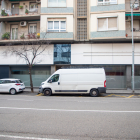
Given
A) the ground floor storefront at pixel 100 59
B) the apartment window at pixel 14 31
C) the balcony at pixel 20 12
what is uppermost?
the balcony at pixel 20 12

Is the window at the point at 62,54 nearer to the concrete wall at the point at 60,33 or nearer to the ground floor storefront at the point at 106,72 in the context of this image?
the ground floor storefront at the point at 106,72

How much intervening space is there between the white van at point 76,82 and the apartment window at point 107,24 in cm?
631

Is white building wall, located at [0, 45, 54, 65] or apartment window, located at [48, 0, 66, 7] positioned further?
white building wall, located at [0, 45, 54, 65]

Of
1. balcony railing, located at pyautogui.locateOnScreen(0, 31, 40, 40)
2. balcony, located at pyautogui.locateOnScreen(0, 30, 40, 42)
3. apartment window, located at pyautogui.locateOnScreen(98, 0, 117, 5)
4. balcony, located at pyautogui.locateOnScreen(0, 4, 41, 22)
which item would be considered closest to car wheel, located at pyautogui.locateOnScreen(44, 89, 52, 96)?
balcony, located at pyautogui.locateOnScreen(0, 30, 40, 42)

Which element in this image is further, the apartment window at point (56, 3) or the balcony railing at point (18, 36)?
the balcony railing at point (18, 36)

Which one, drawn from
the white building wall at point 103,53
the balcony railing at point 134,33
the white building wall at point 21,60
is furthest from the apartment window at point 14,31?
the balcony railing at point 134,33

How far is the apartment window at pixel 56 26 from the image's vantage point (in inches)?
635

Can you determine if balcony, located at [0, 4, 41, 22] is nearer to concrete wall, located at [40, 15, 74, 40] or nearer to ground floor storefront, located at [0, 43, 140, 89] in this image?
concrete wall, located at [40, 15, 74, 40]

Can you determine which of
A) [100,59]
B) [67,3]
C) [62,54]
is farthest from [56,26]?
[100,59]

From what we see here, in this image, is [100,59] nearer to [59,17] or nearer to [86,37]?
[86,37]

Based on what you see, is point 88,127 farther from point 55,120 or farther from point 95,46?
point 95,46

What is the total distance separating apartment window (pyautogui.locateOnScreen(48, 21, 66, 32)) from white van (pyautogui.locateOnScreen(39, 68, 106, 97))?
6.39m

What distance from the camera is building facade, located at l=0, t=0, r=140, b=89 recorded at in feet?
51.1

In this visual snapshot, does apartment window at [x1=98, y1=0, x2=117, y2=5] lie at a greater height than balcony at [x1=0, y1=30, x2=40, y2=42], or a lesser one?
greater
